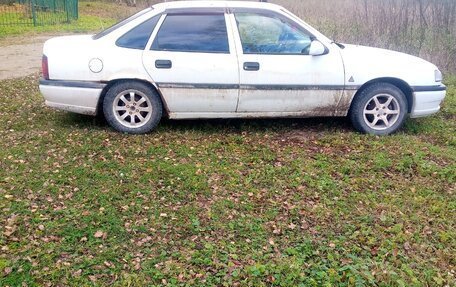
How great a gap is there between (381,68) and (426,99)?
2.48 feet

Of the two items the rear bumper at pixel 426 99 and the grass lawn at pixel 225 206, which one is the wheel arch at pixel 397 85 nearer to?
the rear bumper at pixel 426 99

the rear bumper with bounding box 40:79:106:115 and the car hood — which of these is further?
the car hood

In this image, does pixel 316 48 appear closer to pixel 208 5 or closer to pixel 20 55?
pixel 208 5

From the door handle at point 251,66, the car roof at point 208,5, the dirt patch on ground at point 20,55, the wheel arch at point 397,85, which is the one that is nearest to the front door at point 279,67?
the door handle at point 251,66

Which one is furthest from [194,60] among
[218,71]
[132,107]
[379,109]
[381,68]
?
[379,109]

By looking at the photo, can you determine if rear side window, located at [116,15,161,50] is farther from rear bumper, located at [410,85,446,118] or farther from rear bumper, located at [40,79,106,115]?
rear bumper, located at [410,85,446,118]

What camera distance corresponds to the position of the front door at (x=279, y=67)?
17.3 feet

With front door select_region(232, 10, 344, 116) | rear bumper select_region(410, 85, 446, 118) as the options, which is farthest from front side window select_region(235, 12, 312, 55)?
rear bumper select_region(410, 85, 446, 118)

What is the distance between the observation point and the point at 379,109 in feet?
18.3

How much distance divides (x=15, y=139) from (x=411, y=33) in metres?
8.53

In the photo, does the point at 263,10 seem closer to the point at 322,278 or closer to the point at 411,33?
the point at 322,278

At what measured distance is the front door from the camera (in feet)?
17.3

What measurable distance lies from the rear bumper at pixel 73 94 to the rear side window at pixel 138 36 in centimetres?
59

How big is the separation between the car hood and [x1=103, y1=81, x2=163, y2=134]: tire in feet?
8.05
